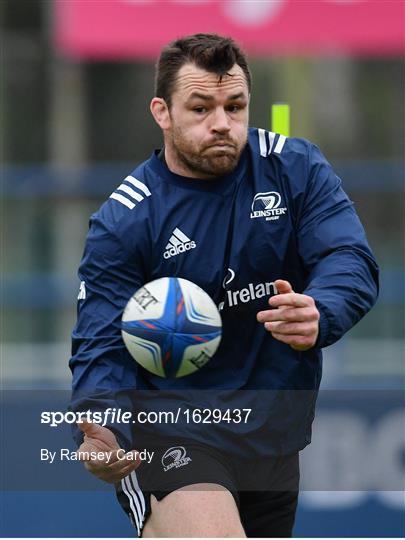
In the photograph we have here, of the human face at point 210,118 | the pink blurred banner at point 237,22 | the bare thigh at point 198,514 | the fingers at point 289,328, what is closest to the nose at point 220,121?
the human face at point 210,118

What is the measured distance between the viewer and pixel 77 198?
36.1 ft

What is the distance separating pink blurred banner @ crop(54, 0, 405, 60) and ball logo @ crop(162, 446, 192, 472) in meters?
6.23

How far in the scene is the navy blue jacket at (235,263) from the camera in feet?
16.4

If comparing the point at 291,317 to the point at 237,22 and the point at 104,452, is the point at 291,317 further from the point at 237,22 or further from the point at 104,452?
the point at 237,22

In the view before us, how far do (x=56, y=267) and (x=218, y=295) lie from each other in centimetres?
545

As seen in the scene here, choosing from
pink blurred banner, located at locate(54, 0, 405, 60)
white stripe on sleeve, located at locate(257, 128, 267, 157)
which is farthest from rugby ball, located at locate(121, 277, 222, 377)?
pink blurred banner, located at locate(54, 0, 405, 60)

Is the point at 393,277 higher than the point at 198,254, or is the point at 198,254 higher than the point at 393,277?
the point at 198,254

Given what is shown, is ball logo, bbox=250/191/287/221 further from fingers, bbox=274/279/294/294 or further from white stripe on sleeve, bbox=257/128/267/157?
fingers, bbox=274/279/294/294

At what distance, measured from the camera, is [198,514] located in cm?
478

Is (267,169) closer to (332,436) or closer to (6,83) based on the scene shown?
(332,436)

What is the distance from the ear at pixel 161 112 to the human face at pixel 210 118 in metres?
0.06

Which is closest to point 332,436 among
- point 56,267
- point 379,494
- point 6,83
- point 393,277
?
point 379,494

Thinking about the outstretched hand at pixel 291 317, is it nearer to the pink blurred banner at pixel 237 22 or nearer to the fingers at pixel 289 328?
the fingers at pixel 289 328

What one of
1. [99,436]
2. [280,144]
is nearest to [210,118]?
[280,144]
